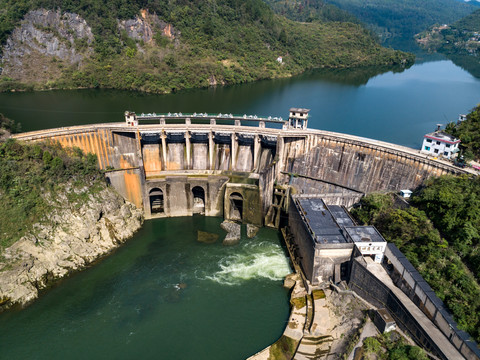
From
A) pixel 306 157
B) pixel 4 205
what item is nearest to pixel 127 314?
pixel 4 205

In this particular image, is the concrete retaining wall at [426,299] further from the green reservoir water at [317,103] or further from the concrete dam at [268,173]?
the green reservoir water at [317,103]

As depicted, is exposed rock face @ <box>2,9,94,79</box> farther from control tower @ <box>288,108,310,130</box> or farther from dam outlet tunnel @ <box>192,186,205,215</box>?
control tower @ <box>288,108,310,130</box>

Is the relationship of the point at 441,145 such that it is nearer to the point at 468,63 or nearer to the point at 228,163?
the point at 228,163

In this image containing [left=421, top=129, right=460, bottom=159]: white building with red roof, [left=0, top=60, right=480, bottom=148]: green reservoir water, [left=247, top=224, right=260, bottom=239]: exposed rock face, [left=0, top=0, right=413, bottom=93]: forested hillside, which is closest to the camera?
[left=421, top=129, right=460, bottom=159]: white building with red roof

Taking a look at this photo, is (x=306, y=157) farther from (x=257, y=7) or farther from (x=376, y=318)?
(x=257, y=7)

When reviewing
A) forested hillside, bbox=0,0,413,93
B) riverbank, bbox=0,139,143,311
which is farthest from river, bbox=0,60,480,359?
forested hillside, bbox=0,0,413,93

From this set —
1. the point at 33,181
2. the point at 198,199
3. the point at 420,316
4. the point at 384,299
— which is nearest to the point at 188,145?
the point at 198,199

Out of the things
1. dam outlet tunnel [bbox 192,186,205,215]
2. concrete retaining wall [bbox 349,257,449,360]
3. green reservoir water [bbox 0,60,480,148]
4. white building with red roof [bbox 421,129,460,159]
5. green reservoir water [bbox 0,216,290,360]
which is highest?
white building with red roof [bbox 421,129,460,159]

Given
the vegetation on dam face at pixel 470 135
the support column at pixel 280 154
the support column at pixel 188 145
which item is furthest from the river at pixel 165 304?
the vegetation on dam face at pixel 470 135

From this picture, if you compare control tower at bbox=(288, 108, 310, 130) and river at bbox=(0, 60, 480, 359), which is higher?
control tower at bbox=(288, 108, 310, 130)
